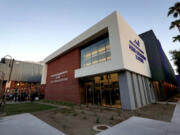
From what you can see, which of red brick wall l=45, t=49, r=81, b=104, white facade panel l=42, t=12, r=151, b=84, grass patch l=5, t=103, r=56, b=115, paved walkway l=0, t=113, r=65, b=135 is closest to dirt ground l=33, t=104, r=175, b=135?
paved walkway l=0, t=113, r=65, b=135

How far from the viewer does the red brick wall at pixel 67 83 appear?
645 inches

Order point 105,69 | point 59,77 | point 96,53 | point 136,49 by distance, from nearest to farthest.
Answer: point 105,69 < point 96,53 < point 136,49 < point 59,77

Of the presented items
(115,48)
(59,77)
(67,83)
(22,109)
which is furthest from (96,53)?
(22,109)

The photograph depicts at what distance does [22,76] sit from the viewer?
108ft

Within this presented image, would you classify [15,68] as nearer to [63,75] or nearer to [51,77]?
[51,77]

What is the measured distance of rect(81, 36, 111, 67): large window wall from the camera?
45.2 ft

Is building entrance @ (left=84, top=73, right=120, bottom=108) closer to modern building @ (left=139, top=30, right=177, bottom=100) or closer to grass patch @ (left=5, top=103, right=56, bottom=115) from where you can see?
grass patch @ (left=5, top=103, right=56, bottom=115)

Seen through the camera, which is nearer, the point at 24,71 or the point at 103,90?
the point at 103,90

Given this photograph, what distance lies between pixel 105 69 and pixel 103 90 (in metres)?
3.73

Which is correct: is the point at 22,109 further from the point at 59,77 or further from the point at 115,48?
the point at 115,48

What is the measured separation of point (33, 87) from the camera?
1334 inches

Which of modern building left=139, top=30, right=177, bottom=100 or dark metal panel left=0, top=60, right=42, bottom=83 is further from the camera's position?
dark metal panel left=0, top=60, right=42, bottom=83

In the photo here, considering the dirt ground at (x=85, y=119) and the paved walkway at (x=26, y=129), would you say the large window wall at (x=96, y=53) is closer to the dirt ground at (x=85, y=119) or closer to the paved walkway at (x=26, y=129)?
the dirt ground at (x=85, y=119)

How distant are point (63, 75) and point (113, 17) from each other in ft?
48.6
